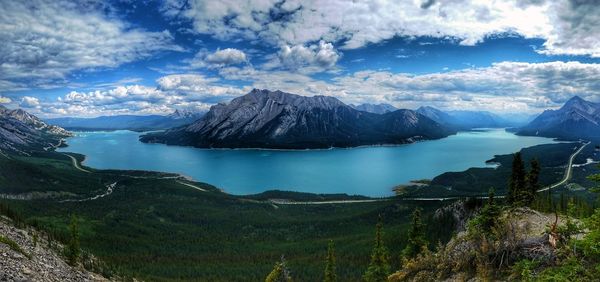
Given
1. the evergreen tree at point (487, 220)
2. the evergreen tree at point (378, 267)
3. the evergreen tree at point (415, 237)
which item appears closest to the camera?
the evergreen tree at point (487, 220)

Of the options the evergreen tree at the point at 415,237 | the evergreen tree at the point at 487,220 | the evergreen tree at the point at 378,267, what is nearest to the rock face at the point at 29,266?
the evergreen tree at the point at 487,220

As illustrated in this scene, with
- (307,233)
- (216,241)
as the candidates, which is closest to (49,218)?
(216,241)

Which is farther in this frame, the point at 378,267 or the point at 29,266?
the point at 378,267

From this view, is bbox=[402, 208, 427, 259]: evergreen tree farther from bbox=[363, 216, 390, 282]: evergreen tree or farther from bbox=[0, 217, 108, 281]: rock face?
bbox=[0, 217, 108, 281]: rock face

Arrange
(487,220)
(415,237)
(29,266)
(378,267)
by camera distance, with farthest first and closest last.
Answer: (415,237) < (378,267) < (29,266) < (487,220)

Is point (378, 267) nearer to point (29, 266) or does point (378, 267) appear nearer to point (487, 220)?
point (487, 220)

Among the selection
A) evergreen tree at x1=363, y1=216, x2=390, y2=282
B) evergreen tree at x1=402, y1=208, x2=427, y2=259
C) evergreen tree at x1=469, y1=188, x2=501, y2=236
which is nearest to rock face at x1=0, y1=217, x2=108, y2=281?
evergreen tree at x1=469, y1=188, x2=501, y2=236

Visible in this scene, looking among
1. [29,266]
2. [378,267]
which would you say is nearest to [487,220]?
[378,267]

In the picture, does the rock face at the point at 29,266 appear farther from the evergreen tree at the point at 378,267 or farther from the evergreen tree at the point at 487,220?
the evergreen tree at the point at 378,267

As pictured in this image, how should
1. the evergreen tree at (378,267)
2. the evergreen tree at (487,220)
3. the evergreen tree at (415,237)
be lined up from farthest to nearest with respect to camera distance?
the evergreen tree at (415,237)
the evergreen tree at (378,267)
the evergreen tree at (487,220)

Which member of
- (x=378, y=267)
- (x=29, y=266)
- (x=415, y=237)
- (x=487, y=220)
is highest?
(x=487, y=220)

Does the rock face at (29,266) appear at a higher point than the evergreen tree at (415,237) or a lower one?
higher
